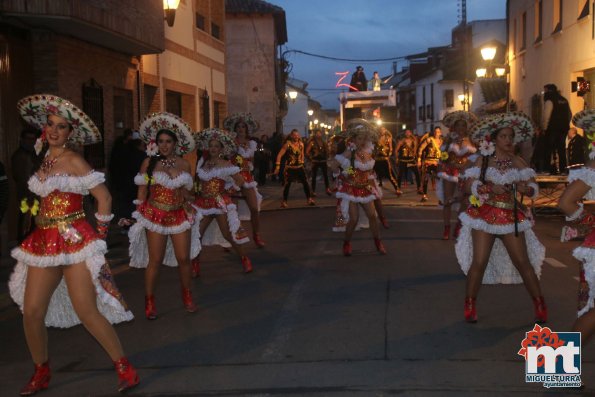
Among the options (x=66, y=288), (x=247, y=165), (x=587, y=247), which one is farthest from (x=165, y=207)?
(x=247, y=165)

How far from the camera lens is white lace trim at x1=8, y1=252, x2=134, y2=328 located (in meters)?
5.27

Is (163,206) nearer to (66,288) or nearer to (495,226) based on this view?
(66,288)

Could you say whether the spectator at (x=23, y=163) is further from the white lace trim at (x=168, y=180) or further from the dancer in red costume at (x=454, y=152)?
the dancer in red costume at (x=454, y=152)

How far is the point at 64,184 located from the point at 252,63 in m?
35.7

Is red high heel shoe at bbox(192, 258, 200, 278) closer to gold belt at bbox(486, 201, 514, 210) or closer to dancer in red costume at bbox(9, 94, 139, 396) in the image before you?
dancer in red costume at bbox(9, 94, 139, 396)

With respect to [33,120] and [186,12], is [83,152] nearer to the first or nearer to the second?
[186,12]

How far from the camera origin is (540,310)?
6.82 m

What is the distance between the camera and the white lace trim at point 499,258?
693 cm

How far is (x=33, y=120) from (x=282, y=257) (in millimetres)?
5874

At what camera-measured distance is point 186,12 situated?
21.9 m

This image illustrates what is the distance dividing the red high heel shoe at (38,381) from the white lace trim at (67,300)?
40 cm

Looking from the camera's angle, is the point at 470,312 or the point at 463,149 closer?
the point at 470,312

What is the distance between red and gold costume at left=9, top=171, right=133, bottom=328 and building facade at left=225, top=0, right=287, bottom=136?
3475 cm

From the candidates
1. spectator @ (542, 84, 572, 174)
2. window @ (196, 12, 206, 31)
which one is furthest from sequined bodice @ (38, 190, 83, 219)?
window @ (196, 12, 206, 31)
